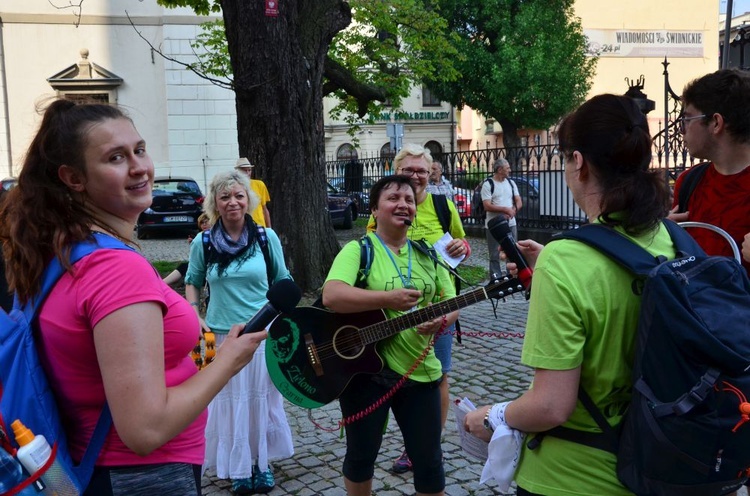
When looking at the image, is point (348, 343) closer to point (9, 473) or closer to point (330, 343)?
point (330, 343)

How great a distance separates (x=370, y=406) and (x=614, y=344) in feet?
5.33

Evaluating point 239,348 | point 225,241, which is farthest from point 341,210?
point 239,348

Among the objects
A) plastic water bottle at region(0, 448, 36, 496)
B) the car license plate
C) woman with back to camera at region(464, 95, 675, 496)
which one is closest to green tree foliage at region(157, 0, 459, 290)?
woman with back to camera at region(464, 95, 675, 496)

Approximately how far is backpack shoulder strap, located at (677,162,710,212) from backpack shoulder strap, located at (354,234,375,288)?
1537 millimetres

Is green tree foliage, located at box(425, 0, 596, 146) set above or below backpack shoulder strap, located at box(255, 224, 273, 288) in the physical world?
above

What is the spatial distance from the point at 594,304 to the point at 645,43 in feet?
160

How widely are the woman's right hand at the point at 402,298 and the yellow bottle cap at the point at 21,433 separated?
1.86m

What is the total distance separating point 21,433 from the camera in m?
1.45

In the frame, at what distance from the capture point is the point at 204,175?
2419cm

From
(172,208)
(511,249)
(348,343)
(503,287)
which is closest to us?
(511,249)

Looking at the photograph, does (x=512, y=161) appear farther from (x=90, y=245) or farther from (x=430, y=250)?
(x=90, y=245)

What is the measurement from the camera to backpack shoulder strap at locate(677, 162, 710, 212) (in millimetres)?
3117

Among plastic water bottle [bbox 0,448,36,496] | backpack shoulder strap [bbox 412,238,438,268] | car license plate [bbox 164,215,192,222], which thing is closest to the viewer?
plastic water bottle [bbox 0,448,36,496]

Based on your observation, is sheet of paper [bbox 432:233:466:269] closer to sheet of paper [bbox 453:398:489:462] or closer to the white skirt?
the white skirt
